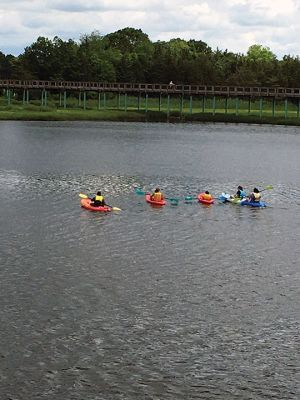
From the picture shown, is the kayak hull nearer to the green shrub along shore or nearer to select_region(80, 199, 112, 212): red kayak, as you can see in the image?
select_region(80, 199, 112, 212): red kayak

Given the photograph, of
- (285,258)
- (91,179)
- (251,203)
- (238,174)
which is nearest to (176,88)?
(238,174)

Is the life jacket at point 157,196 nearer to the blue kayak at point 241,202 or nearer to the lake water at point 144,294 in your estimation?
the lake water at point 144,294

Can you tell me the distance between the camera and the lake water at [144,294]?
2403 cm

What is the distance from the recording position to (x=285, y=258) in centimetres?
4003

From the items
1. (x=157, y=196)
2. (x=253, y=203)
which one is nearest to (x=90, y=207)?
(x=157, y=196)

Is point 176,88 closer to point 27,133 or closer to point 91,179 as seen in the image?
point 27,133

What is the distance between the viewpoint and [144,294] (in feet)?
106

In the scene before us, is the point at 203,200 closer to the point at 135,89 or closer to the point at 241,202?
the point at 241,202

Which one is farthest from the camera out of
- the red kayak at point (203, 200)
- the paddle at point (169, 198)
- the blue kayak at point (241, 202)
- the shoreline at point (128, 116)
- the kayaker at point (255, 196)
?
the shoreline at point (128, 116)

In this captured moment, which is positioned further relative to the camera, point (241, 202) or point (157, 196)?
point (241, 202)

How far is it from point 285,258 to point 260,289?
674 centimetres

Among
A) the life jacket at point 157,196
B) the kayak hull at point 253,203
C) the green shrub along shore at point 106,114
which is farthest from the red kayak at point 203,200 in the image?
the green shrub along shore at point 106,114

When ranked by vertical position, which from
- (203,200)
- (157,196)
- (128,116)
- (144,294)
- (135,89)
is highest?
(135,89)

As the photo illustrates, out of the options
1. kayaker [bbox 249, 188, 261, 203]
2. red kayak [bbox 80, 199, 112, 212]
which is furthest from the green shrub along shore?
kayaker [bbox 249, 188, 261, 203]
